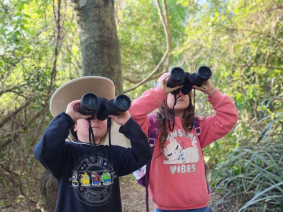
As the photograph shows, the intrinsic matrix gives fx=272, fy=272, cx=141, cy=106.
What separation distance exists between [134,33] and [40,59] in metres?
4.25

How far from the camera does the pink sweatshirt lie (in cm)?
171

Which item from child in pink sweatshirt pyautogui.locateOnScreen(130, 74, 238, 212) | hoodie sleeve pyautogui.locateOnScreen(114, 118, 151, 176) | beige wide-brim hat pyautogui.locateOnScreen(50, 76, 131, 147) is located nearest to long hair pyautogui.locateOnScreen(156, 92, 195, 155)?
child in pink sweatshirt pyautogui.locateOnScreen(130, 74, 238, 212)

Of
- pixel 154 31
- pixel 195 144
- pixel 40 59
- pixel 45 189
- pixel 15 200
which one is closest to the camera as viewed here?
pixel 195 144

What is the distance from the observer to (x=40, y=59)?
346 centimetres

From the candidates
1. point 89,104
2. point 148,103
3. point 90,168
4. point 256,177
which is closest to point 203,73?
point 148,103

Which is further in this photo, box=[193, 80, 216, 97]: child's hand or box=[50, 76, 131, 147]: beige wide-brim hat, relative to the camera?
box=[193, 80, 216, 97]: child's hand

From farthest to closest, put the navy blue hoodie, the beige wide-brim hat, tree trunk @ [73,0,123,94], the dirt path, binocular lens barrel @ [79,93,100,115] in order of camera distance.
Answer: the dirt path < tree trunk @ [73,0,123,94] < the beige wide-brim hat < the navy blue hoodie < binocular lens barrel @ [79,93,100,115]

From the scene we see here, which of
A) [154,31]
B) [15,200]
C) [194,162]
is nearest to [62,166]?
[194,162]

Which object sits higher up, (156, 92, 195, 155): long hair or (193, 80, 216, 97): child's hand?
(193, 80, 216, 97): child's hand

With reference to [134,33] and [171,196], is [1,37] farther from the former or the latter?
[134,33]

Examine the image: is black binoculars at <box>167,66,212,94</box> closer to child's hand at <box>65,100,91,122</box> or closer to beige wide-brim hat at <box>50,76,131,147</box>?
beige wide-brim hat at <box>50,76,131,147</box>

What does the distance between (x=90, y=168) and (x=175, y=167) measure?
541 millimetres

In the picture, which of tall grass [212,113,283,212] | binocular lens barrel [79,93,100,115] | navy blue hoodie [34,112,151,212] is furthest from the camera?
tall grass [212,113,283,212]

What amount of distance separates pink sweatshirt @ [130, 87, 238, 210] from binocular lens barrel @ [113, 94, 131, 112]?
297mm
